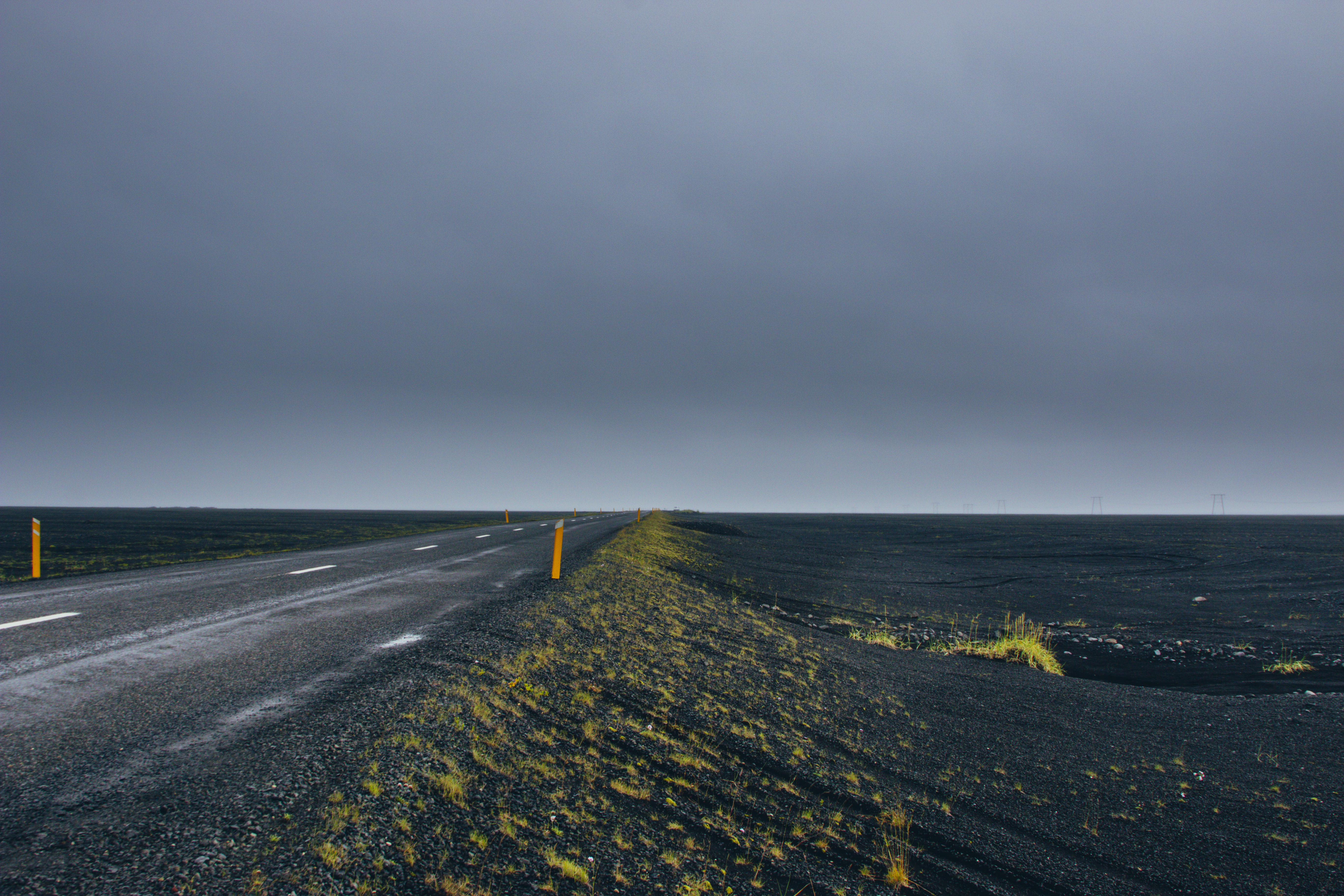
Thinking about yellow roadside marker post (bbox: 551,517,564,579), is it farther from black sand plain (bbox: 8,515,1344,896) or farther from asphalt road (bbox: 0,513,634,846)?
black sand plain (bbox: 8,515,1344,896)

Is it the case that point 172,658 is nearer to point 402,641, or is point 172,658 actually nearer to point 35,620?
point 402,641

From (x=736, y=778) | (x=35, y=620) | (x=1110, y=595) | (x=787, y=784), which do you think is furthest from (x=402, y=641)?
(x=1110, y=595)

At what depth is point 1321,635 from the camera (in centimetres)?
1391

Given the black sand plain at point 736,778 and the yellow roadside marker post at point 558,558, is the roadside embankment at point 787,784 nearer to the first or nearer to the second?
the black sand plain at point 736,778

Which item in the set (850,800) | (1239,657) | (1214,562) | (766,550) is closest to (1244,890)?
(850,800)

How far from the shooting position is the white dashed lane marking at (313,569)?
12.7 meters

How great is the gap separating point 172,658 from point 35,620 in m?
3.42

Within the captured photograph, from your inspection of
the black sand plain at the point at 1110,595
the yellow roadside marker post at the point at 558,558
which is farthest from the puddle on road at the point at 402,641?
the black sand plain at the point at 1110,595

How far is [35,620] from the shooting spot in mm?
7441

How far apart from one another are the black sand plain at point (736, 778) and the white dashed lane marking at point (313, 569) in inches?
240

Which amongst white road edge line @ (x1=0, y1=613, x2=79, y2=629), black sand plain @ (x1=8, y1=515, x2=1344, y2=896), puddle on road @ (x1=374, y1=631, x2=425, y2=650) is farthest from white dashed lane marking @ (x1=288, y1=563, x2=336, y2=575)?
puddle on road @ (x1=374, y1=631, x2=425, y2=650)

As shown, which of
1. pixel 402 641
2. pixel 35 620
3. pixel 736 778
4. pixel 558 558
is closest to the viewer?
pixel 736 778

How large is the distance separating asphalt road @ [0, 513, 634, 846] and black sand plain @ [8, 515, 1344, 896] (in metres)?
0.46

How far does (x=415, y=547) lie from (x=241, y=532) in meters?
27.9
